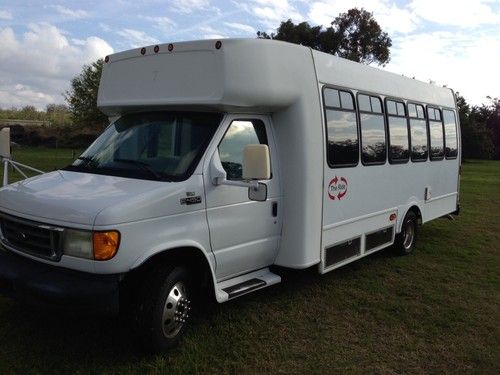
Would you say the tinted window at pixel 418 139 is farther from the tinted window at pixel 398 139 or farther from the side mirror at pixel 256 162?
the side mirror at pixel 256 162

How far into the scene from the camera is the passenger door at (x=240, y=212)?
4.77m

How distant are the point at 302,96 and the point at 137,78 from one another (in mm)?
1760

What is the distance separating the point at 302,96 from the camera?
5.42m

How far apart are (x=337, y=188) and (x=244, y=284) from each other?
173cm

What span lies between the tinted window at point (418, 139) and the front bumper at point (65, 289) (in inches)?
223

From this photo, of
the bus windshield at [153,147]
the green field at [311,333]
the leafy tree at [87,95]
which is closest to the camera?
the green field at [311,333]

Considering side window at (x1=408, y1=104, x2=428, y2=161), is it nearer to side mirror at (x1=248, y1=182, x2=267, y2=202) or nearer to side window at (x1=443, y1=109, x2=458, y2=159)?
side window at (x1=443, y1=109, x2=458, y2=159)

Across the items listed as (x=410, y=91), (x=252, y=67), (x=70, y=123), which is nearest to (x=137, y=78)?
(x=252, y=67)

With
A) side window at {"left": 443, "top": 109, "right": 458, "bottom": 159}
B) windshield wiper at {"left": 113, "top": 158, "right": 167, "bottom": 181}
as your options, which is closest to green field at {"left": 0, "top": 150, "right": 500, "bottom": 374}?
windshield wiper at {"left": 113, "top": 158, "right": 167, "bottom": 181}

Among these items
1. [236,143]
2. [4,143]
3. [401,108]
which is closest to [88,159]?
[4,143]

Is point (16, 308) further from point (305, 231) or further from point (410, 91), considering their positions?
point (410, 91)

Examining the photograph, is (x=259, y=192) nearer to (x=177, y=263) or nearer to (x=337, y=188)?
(x=177, y=263)

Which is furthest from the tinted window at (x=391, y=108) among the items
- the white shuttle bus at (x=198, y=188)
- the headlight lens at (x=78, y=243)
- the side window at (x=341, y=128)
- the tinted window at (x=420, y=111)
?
the headlight lens at (x=78, y=243)

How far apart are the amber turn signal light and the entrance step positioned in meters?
1.22
